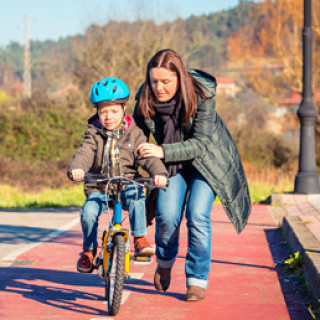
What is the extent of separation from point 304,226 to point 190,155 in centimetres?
353

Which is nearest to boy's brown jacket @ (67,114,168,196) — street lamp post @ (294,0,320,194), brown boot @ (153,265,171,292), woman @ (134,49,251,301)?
woman @ (134,49,251,301)

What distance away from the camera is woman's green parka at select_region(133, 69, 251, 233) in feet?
15.5

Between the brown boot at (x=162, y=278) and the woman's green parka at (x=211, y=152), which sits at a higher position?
the woman's green parka at (x=211, y=152)

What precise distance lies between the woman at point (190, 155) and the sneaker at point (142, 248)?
0.19m

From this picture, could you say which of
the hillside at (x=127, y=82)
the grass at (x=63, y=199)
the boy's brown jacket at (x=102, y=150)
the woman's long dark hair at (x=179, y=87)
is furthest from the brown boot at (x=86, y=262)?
the hillside at (x=127, y=82)

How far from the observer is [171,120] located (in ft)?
15.9

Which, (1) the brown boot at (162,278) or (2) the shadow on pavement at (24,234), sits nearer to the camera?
(1) the brown boot at (162,278)

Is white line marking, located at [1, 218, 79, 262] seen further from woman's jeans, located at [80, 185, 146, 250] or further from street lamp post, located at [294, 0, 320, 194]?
street lamp post, located at [294, 0, 320, 194]

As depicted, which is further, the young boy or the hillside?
the hillside

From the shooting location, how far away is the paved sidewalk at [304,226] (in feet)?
17.7

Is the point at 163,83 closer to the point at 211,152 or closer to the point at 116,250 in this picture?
the point at 211,152

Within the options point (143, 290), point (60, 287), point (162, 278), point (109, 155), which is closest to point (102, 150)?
point (109, 155)

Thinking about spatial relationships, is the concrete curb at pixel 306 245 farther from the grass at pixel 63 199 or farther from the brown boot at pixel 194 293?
the grass at pixel 63 199

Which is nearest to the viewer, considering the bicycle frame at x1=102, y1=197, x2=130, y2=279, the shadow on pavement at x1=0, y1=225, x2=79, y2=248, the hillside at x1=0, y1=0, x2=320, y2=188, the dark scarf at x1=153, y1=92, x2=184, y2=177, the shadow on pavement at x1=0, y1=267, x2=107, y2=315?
the bicycle frame at x1=102, y1=197, x2=130, y2=279
